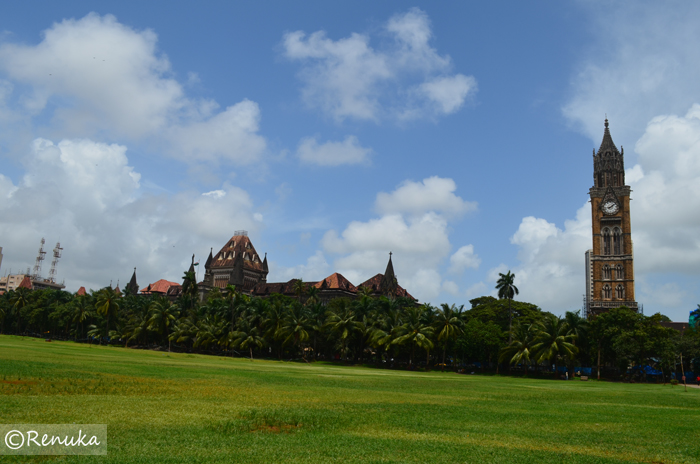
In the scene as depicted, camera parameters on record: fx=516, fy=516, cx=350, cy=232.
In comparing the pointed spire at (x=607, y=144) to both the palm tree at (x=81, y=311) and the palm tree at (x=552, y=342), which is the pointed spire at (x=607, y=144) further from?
the palm tree at (x=81, y=311)

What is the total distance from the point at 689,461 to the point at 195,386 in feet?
64.7

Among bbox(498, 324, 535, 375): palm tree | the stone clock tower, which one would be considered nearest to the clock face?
the stone clock tower

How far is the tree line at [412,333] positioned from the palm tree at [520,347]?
129 mm

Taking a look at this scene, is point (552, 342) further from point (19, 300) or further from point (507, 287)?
point (19, 300)

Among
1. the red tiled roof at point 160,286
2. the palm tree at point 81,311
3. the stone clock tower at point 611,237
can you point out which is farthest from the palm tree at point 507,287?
the red tiled roof at point 160,286

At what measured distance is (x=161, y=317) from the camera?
291ft

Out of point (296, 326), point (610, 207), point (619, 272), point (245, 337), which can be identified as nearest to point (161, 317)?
point (245, 337)

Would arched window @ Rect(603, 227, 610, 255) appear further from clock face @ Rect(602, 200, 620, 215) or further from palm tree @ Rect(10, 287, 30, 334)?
palm tree @ Rect(10, 287, 30, 334)

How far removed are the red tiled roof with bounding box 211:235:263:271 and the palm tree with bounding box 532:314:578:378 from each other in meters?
105

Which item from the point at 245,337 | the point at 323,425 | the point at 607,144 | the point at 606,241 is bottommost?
the point at 323,425

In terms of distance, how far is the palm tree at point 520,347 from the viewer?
64938 mm

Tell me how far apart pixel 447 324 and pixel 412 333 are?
5.11 meters

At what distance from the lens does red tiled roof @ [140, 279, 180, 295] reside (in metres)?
172

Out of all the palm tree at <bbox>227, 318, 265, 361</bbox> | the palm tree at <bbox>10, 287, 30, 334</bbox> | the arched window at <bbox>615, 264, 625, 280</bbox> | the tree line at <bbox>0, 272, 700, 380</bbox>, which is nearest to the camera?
the tree line at <bbox>0, 272, 700, 380</bbox>
